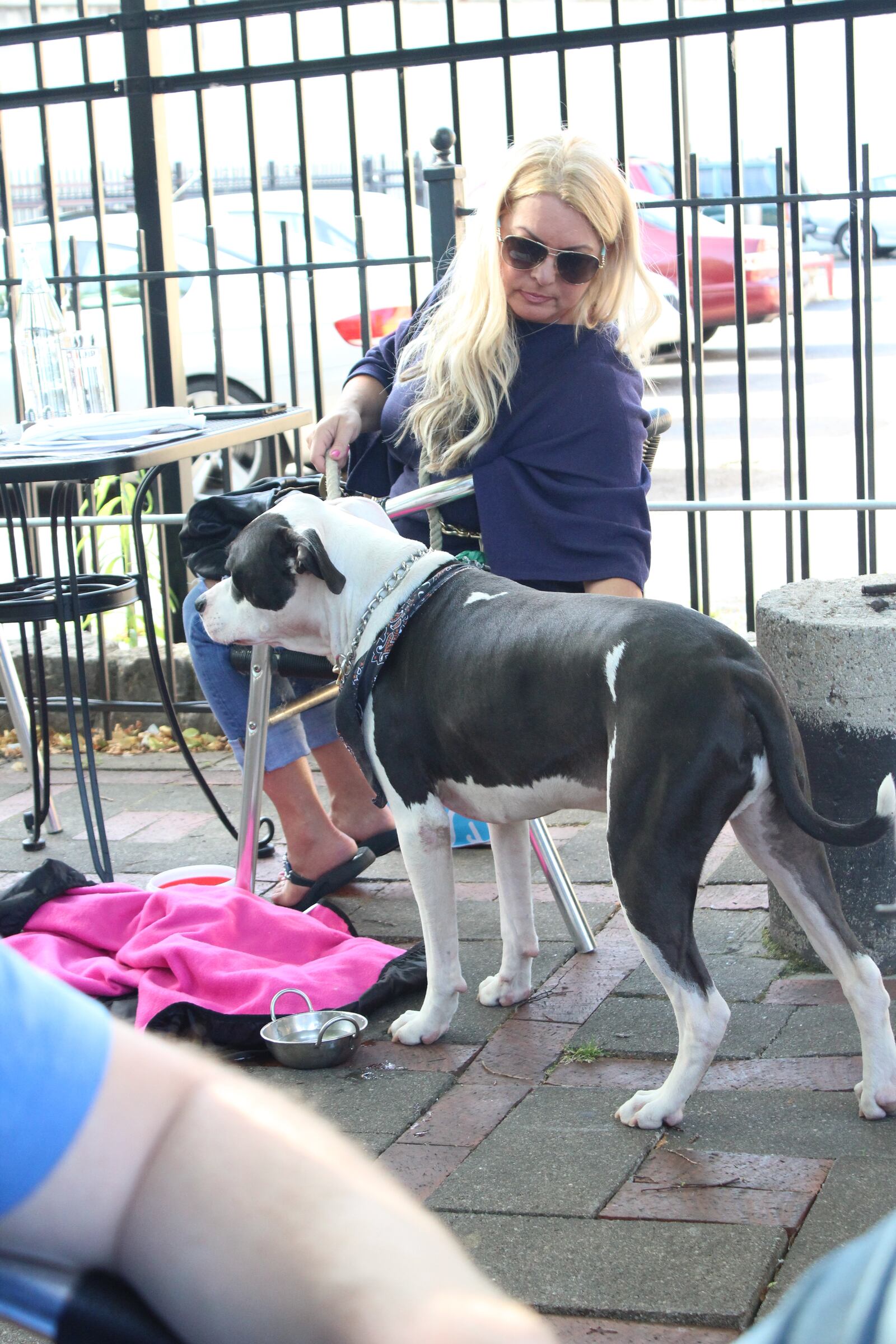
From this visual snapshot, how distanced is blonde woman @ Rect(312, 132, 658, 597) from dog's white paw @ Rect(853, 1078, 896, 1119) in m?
1.22

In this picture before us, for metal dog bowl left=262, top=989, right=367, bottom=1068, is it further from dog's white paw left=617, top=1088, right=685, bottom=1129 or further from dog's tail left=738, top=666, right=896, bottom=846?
dog's tail left=738, top=666, right=896, bottom=846

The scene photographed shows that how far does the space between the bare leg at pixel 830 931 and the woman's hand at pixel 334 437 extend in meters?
1.49

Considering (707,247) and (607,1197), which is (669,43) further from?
(707,247)

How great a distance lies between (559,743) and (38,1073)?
1759 millimetres

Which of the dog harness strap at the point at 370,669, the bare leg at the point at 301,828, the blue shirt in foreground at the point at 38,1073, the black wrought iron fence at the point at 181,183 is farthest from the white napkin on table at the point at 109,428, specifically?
the black wrought iron fence at the point at 181,183

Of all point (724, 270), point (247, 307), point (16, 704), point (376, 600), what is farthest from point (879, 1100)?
point (724, 270)

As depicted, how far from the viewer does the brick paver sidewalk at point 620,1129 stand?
202cm

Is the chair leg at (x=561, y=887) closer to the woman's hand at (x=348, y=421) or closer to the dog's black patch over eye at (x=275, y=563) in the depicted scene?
the dog's black patch over eye at (x=275, y=563)

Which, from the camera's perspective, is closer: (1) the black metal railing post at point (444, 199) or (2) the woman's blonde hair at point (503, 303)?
(2) the woman's blonde hair at point (503, 303)

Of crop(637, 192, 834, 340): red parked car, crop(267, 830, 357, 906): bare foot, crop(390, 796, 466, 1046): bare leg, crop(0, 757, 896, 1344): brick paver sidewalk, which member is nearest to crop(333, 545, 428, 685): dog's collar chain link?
crop(390, 796, 466, 1046): bare leg

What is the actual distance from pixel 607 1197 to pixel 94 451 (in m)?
2.15

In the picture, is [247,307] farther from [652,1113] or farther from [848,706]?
[652,1113]

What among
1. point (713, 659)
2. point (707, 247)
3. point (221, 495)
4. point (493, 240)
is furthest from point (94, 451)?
point (707, 247)

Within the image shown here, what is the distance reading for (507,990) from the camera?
10.0ft
